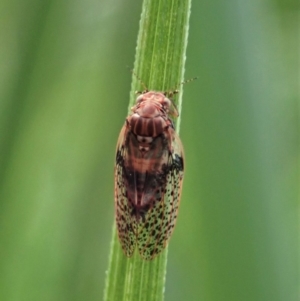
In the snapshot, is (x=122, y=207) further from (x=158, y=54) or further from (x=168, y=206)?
(x=158, y=54)

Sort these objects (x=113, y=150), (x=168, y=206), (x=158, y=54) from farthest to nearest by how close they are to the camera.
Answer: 1. (x=113, y=150)
2. (x=168, y=206)
3. (x=158, y=54)

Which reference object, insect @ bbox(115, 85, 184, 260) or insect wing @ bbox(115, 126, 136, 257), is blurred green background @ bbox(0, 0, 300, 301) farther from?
insect wing @ bbox(115, 126, 136, 257)

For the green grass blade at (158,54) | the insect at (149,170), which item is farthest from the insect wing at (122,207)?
the green grass blade at (158,54)

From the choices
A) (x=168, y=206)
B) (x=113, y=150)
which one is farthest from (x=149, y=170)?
(x=113, y=150)

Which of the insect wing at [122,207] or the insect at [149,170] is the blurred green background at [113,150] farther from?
the insect wing at [122,207]

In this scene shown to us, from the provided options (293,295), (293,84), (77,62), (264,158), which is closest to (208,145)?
(264,158)

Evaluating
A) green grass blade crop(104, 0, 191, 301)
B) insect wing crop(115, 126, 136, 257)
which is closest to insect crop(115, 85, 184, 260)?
insect wing crop(115, 126, 136, 257)
